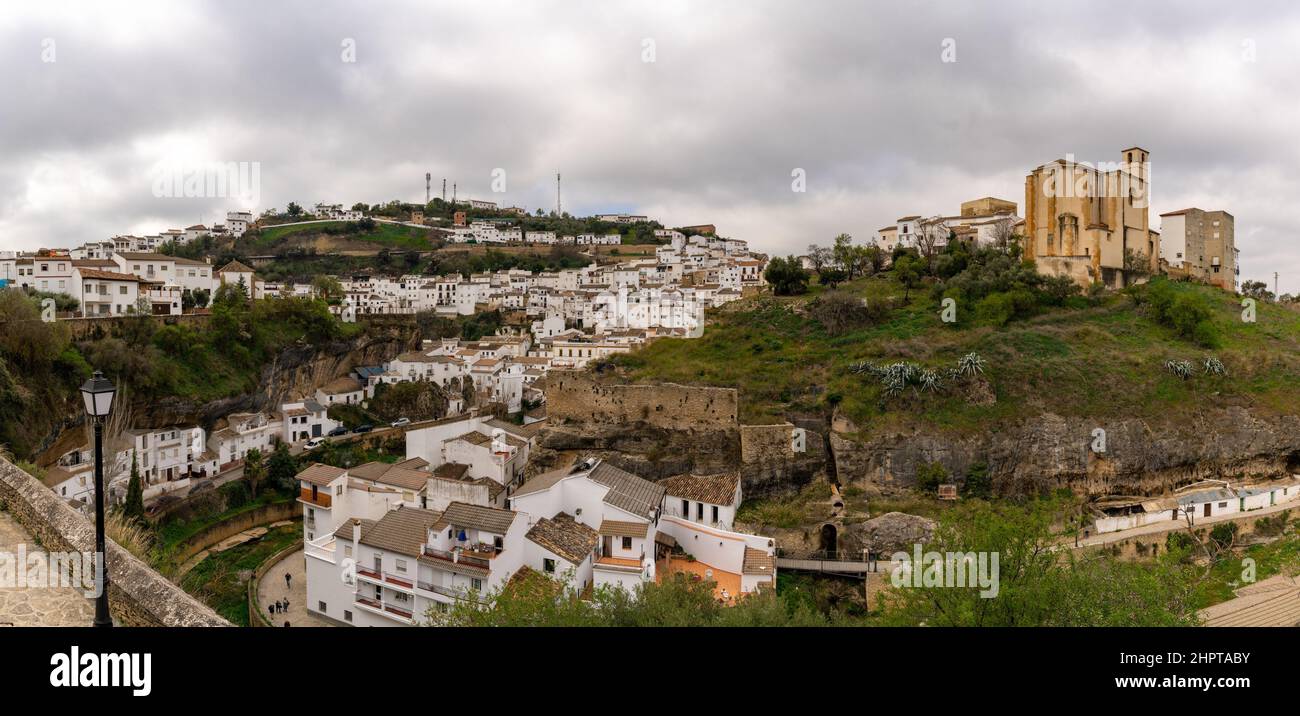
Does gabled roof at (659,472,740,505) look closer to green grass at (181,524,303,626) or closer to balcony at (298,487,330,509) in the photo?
balcony at (298,487,330,509)

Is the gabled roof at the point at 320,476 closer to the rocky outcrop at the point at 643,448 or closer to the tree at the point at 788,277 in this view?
the rocky outcrop at the point at 643,448

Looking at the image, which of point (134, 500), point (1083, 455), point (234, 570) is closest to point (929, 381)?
point (1083, 455)

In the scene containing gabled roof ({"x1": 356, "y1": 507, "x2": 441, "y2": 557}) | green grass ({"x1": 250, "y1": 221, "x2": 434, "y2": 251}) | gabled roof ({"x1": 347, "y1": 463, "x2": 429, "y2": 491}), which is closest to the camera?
gabled roof ({"x1": 356, "y1": 507, "x2": 441, "y2": 557})

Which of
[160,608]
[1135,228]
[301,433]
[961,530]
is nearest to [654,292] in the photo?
[301,433]

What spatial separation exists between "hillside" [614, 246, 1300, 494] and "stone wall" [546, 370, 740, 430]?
0.96m

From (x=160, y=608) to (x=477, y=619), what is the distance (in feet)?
10.7

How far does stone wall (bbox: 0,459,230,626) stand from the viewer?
18.9ft

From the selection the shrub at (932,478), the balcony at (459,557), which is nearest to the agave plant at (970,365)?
the shrub at (932,478)

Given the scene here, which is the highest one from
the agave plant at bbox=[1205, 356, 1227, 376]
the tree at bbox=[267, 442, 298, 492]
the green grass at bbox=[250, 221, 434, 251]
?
the green grass at bbox=[250, 221, 434, 251]

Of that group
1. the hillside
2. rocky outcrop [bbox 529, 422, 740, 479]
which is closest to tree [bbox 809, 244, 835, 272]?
the hillside

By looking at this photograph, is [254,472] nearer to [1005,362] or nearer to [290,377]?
[290,377]
